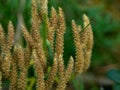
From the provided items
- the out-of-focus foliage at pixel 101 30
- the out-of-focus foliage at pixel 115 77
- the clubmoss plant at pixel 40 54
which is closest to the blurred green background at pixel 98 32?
the out-of-focus foliage at pixel 101 30

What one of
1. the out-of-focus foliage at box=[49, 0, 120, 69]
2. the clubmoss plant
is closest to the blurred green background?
the out-of-focus foliage at box=[49, 0, 120, 69]

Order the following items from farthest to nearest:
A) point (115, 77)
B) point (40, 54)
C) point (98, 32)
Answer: point (98, 32) → point (115, 77) → point (40, 54)

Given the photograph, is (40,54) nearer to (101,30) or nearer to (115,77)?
(115,77)

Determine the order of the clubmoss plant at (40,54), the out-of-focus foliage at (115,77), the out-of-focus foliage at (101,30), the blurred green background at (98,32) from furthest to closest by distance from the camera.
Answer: the out-of-focus foliage at (101,30), the blurred green background at (98,32), the out-of-focus foliage at (115,77), the clubmoss plant at (40,54)

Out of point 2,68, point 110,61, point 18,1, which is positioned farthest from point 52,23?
point 110,61

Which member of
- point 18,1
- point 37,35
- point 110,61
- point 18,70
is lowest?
point 18,70

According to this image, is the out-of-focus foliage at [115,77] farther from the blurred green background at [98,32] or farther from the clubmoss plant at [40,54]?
the blurred green background at [98,32]

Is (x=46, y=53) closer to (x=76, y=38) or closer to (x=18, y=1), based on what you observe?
(x=76, y=38)

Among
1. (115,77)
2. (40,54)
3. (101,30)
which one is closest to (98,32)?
(101,30)
